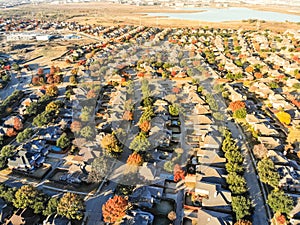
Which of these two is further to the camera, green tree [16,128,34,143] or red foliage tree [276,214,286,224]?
green tree [16,128,34,143]

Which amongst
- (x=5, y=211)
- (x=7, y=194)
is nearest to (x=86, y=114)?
(x=7, y=194)

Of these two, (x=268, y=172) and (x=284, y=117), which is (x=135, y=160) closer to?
(x=268, y=172)

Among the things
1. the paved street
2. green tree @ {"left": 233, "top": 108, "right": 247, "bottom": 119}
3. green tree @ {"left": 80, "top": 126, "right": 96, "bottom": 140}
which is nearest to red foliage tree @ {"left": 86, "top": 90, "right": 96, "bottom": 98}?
green tree @ {"left": 80, "top": 126, "right": 96, "bottom": 140}

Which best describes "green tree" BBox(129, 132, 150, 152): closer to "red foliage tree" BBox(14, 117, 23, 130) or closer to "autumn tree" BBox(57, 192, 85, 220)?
"autumn tree" BBox(57, 192, 85, 220)

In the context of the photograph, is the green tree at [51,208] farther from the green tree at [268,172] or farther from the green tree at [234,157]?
the green tree at [268,172]

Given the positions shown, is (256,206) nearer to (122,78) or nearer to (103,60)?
(122,78)
